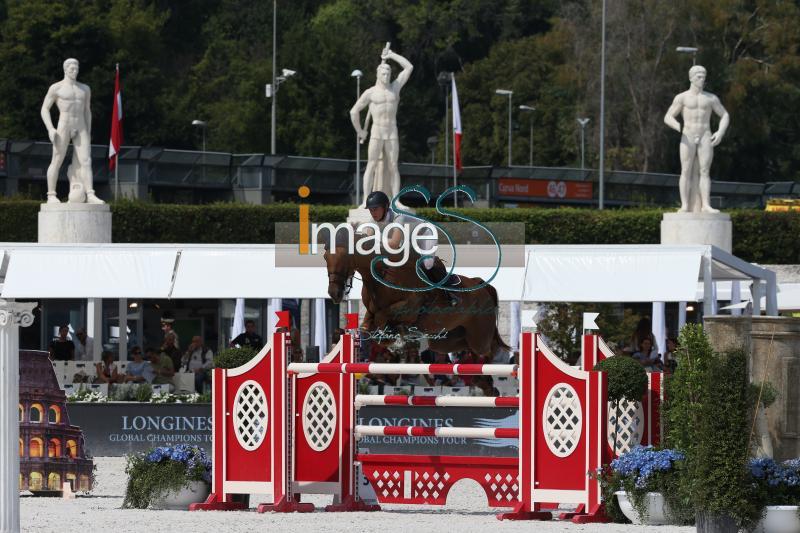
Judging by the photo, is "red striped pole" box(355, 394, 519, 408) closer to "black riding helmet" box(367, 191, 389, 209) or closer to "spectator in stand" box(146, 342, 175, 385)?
"black riding helmet" box(367, 191, 389, 209)

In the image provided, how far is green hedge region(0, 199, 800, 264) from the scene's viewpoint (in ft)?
96.8

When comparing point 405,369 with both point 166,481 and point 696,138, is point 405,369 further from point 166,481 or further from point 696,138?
point 696,138

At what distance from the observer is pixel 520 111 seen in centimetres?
5950

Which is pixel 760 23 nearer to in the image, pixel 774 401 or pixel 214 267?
pixel 214 267

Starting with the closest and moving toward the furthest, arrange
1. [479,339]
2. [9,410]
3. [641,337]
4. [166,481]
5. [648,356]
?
[9,410]
[166,481]
[479,339]
[648,356]
[641,337]

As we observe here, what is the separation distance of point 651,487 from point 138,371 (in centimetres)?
954

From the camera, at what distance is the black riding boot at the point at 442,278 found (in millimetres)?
10779

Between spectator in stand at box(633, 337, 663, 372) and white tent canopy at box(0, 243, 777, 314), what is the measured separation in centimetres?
92

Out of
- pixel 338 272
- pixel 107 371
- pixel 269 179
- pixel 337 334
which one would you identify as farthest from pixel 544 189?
pixel 338 272

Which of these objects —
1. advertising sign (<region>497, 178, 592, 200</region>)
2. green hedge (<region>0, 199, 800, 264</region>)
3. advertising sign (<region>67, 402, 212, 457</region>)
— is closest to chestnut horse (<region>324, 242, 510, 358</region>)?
advertising sign (<region>67, 402, 212, 457</region>)

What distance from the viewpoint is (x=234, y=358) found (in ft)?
37.8

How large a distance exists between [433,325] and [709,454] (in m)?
2.60

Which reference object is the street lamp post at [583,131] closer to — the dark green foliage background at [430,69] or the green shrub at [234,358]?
the dark green foliage background at [430,69]

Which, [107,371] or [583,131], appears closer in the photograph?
[107,371]
